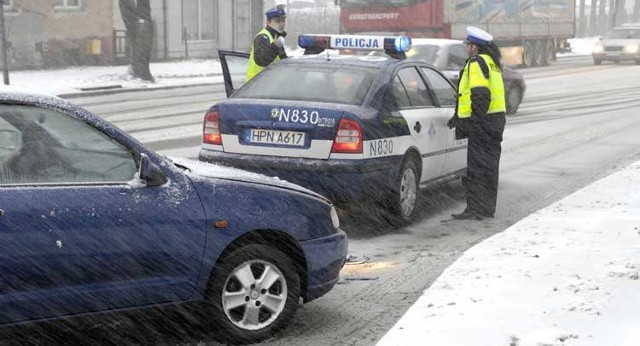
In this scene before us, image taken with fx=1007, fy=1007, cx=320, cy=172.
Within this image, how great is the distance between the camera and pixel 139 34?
2672 centimetres

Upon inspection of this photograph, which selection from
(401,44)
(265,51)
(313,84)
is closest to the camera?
(313,84)

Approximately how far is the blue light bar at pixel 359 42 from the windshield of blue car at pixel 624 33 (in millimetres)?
32332

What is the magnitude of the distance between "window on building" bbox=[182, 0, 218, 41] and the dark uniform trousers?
2848 cm

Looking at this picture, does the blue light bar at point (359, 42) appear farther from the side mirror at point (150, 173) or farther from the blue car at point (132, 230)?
the side mirror at point (150, 173)

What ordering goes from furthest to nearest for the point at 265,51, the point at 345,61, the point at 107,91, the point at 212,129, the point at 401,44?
1. the point at 107,91
2. the point at 265,51
3. the point at 401,44
4. the point at 345,61
5. the point at 212,129

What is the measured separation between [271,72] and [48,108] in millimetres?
4365

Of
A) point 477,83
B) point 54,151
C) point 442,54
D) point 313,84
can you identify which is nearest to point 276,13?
point 313,84

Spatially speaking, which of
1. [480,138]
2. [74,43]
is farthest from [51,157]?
[74,43]

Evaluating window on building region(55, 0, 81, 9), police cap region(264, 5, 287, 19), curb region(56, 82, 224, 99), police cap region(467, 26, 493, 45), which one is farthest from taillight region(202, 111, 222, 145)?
window on building region(55, 0, 81, 9)

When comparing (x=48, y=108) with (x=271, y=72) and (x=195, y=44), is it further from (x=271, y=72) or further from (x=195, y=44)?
(x=195, y=44)

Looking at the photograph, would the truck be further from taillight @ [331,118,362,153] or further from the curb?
taillight @ [331,118,362,153]

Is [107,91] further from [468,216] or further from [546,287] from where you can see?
[546,287]

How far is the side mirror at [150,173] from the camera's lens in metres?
4.90

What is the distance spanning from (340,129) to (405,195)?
1032 mm
